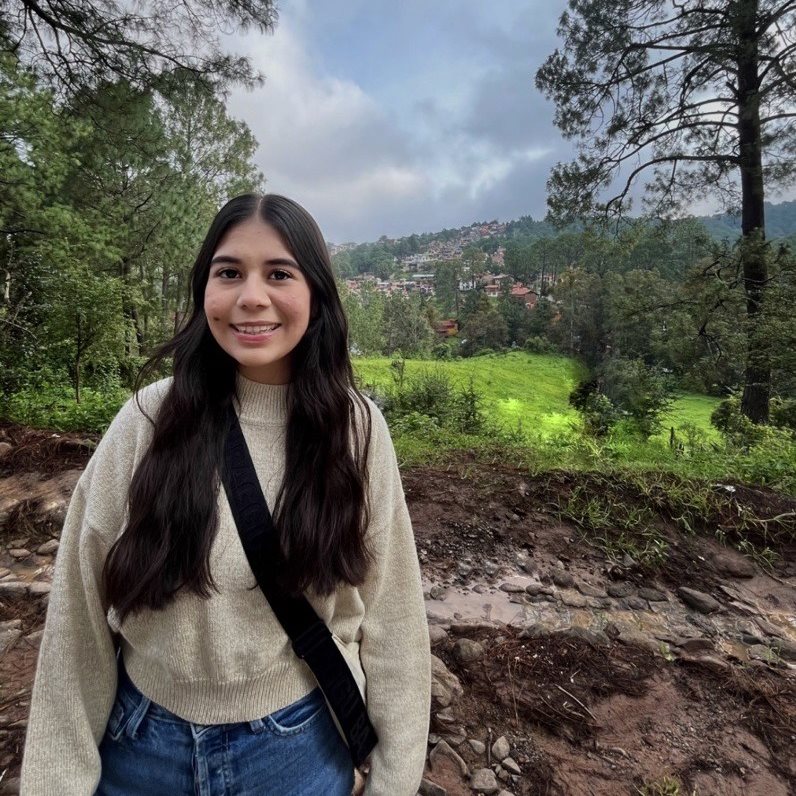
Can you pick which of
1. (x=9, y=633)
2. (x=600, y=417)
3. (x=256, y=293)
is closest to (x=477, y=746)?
(x=256, y=293)

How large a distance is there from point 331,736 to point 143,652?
0.40 m

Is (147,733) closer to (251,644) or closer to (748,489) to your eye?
(251,644)

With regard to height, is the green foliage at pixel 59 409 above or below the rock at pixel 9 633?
above

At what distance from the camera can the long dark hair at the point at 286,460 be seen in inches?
32.8

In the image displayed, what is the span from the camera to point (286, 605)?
873 mm

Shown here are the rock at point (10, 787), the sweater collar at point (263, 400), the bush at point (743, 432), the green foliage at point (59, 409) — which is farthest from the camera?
the bush at point (743, 432)

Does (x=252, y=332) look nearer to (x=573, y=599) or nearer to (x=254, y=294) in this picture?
(x=254, y=294)

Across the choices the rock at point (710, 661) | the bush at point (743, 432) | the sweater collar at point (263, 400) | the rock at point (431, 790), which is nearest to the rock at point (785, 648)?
the rock at point (710, 661)

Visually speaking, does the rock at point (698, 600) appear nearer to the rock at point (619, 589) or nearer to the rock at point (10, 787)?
the rock at point (619, 589)

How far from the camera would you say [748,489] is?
11.1ft

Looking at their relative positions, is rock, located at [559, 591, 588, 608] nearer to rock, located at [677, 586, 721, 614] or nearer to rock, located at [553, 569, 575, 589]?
rock, located at [553, 569, 575, 589]

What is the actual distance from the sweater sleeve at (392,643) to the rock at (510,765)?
842 millimetres

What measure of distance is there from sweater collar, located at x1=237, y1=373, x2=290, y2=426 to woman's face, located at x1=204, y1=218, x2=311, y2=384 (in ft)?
0.34

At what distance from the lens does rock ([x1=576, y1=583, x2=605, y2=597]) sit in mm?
2605
